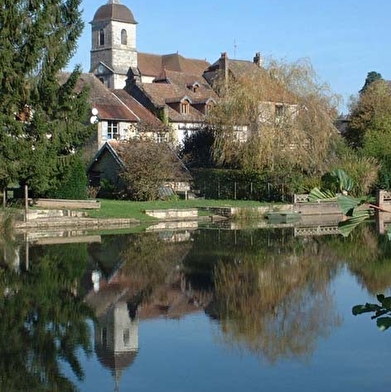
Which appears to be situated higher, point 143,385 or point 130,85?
point 130,85

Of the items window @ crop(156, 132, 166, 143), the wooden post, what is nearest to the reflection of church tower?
the wooden post

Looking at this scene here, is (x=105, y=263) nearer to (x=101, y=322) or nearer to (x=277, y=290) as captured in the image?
(x=277, y=290)

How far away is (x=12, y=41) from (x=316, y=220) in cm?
1804

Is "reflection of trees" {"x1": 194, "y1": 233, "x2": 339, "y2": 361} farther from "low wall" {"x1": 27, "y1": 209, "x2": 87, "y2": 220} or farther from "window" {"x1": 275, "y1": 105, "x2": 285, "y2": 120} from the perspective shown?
"window" {"x1": 275, "y1": 105, "x2": 285, "y2": 120}

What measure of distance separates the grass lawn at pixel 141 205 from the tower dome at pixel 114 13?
58.5 meters

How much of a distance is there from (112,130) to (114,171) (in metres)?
6.31

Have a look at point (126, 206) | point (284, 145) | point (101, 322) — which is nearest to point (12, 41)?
point (126, 206)

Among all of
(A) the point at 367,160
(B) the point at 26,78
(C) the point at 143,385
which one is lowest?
(C) the point at 143,385

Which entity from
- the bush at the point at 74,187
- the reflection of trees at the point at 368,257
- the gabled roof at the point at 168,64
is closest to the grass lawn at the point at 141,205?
the bush at the point at 74,187

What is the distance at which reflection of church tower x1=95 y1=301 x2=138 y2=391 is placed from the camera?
12219mm

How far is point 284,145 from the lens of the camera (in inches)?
1768

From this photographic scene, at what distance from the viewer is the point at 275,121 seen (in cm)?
4566

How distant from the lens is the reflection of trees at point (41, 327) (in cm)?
1132

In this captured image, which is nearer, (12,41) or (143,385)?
(143,385)
